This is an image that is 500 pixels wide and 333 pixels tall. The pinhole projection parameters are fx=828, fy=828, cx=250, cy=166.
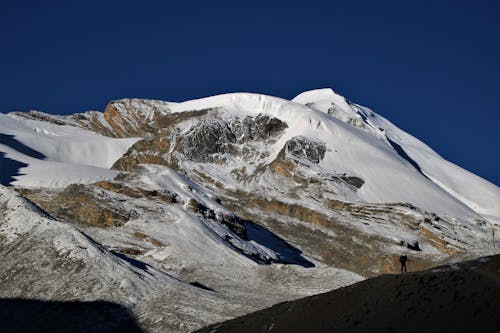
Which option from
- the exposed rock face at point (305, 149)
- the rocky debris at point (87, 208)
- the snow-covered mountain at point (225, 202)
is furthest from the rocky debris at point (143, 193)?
the exposed rock face at point (305, 149)

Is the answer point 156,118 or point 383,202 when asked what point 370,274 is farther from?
point 156,118

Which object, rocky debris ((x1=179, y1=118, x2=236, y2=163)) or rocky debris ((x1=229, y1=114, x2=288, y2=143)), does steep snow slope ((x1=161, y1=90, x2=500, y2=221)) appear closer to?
rocky debris ((x1=229, y1=114, x2=288, y2=143))

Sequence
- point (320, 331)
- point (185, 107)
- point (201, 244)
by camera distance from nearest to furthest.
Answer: point (320, 331), point (201, 244), point (185, 107)

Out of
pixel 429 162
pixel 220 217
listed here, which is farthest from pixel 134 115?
pixel 220 217

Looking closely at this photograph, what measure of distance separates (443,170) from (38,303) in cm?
13438

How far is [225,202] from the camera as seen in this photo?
118875 millimetres

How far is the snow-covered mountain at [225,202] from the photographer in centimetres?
5653

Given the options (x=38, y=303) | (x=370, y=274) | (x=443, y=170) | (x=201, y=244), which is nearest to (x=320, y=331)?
(x=38, y=303)

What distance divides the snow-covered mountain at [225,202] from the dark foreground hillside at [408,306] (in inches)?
480

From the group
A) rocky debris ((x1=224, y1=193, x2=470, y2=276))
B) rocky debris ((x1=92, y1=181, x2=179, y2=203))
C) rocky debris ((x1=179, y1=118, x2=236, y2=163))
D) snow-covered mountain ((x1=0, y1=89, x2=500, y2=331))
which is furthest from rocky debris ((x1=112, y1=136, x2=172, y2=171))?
rocky debris ((x1=92, y1=181, x2=179, y2=203))

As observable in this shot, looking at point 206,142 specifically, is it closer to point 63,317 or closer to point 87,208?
point 87,208

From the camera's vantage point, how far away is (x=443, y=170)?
17338 centimetres

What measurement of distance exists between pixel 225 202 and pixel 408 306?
8895cm

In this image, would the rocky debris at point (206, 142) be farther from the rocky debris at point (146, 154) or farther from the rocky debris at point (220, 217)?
the rocky debris at point (220, 217)
